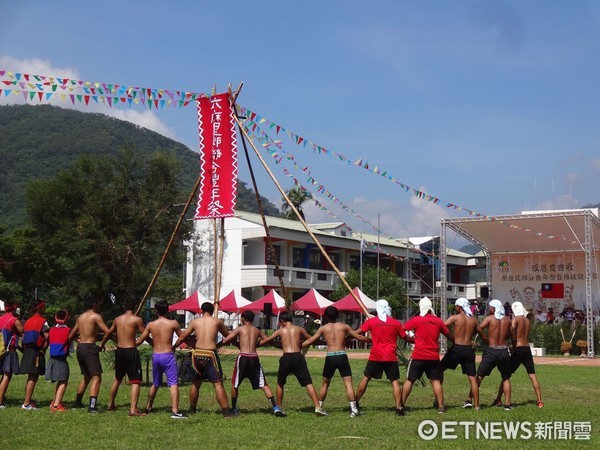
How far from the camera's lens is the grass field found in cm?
897

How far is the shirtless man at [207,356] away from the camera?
11203mm

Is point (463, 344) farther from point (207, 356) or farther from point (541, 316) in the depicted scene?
point (541, 316)

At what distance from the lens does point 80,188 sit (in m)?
42.5

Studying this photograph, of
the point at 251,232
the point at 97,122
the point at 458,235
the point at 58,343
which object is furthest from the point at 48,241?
the point at 97,122

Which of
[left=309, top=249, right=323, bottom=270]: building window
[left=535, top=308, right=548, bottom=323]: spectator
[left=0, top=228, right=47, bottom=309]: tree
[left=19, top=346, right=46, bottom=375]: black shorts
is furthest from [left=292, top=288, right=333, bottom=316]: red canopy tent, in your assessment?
[left=19, top=346, right=46, bottom=375]: black shorts

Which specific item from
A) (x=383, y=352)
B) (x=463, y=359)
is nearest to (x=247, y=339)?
(x=383, y=352)

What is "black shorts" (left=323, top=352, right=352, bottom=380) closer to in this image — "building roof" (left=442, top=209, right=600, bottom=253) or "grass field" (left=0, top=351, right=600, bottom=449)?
"grass field" (left=0, top=351, right=600, bottom=449)

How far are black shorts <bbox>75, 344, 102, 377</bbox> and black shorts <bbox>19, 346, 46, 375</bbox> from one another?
31.0 inches

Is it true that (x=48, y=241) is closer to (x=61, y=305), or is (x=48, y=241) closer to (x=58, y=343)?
(x=61, y=305)

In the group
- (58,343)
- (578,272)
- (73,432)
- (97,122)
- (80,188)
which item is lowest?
(73,432)

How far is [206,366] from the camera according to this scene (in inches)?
442

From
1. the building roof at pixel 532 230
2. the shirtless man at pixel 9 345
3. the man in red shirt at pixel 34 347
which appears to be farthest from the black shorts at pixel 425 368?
the building roof at pixel 532 230

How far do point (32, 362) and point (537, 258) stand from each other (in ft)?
94.7

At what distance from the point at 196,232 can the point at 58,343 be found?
34564mm
